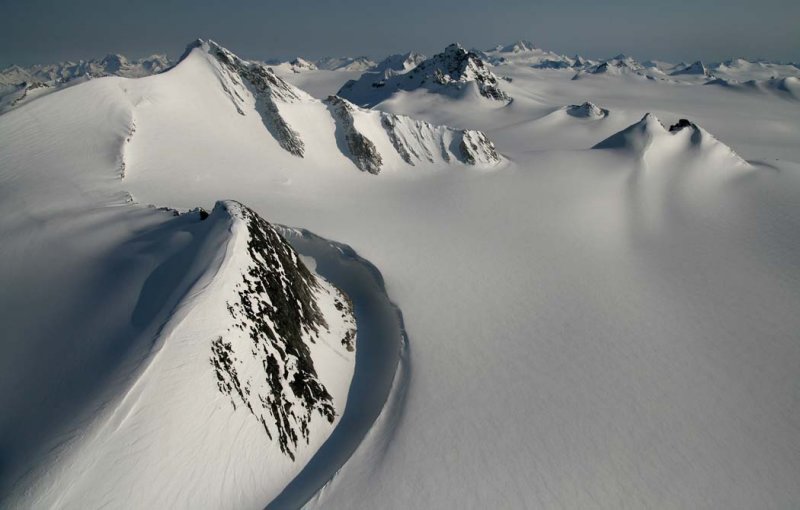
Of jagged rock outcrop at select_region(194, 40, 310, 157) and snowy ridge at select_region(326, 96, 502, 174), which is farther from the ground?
jagged rock outcrop at select_region(194, 40, 310, 157)

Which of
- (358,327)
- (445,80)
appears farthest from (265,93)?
(445,80)

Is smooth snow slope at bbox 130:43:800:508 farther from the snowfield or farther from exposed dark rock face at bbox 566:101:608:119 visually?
exposed dark rock face at bbox 566:101:608:119

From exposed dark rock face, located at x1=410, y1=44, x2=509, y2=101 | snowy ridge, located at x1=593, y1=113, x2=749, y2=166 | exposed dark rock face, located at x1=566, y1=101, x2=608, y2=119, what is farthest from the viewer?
exposed dark rock face, located at x1=410, y1=44, x2=509, y2=101

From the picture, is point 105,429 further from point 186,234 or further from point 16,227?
point 16,227

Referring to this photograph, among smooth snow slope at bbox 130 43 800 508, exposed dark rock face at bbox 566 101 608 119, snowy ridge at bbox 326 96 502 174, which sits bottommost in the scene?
exposed dark rock face at bbox 566 101 608 119

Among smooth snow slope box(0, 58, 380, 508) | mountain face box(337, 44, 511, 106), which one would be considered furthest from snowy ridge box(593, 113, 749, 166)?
mountain face box(337, 44, 511, 106)

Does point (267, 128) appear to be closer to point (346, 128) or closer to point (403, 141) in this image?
point (346, 128)

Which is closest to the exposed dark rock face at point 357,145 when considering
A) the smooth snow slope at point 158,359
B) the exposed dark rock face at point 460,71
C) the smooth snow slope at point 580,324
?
the smooth snow slope at point 580,324

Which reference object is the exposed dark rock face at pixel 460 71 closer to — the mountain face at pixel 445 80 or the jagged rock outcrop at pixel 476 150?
the mountain face at pixel 445 80
